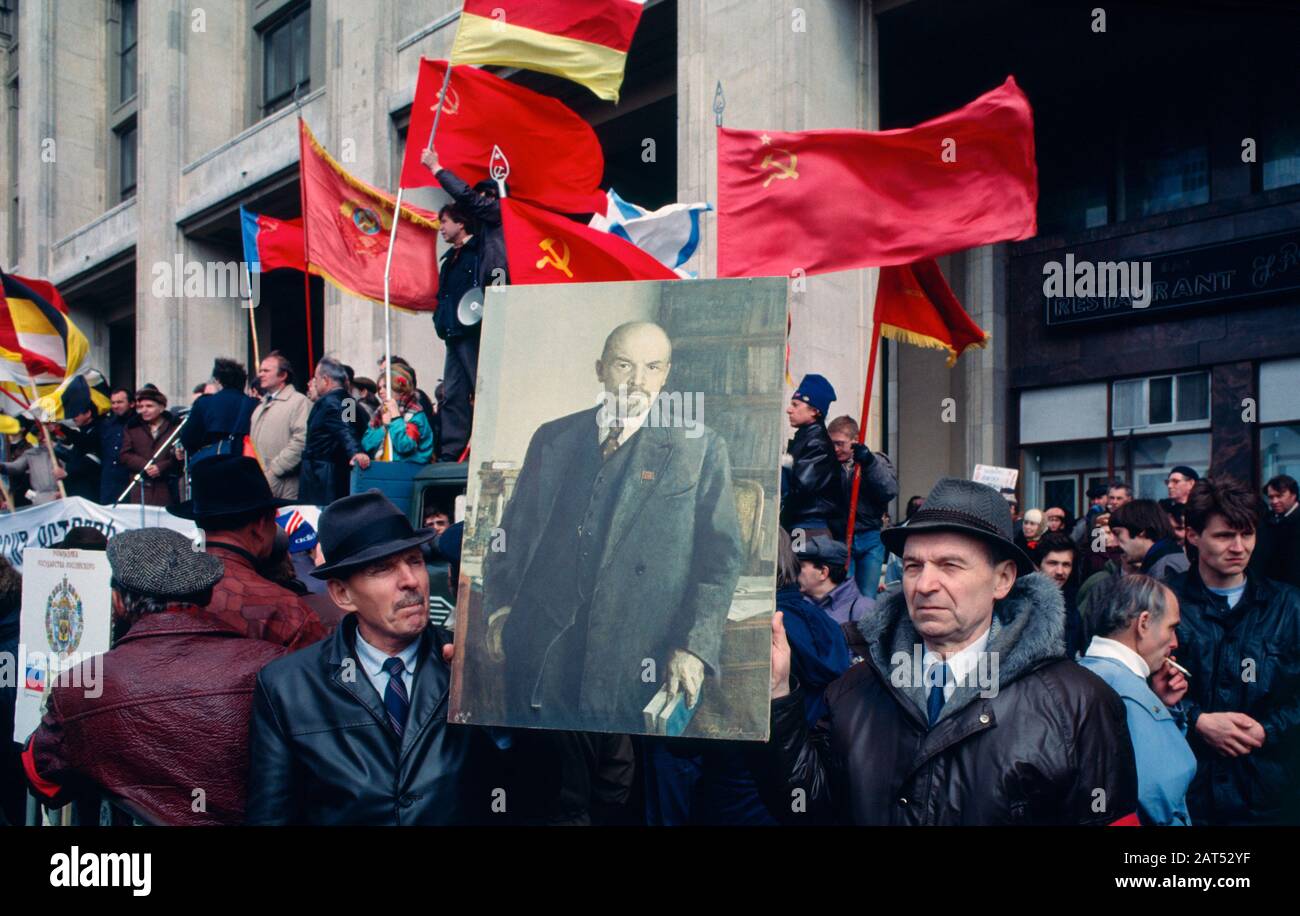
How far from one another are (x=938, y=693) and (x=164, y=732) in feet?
6.86

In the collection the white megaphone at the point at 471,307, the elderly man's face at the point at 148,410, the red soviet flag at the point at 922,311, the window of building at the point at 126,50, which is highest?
the window of building at the point at 126,50

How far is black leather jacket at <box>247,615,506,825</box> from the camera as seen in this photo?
3.04 metres

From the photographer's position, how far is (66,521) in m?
7.91

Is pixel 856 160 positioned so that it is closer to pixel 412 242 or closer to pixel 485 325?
pixel 485 325

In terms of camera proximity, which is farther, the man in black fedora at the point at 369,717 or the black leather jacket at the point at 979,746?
the man in black fedora at the point at 369,717

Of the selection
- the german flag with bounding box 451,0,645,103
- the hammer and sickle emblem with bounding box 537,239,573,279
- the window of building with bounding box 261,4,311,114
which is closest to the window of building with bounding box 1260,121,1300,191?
the german flag with bounding box 451,0,645,103

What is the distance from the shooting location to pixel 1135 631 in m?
3.71

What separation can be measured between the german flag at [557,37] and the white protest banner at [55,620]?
4.40 meters

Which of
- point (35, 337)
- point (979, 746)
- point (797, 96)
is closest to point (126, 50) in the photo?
point (35, 337)

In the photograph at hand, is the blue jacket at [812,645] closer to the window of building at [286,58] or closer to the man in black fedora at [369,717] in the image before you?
the man in black fedora at [369,717]

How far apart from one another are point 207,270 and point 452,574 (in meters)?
20.8

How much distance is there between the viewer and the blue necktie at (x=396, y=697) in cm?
314

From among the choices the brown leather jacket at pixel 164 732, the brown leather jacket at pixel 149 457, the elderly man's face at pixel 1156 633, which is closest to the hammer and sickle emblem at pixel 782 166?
the elderly man's face at pixel 1156 633

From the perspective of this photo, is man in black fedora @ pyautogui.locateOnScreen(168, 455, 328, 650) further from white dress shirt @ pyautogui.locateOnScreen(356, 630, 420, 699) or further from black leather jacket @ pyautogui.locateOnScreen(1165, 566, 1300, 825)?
black leather jacket @ pyautogui.locateOnScreen(1165, 566, 1300, 825)
